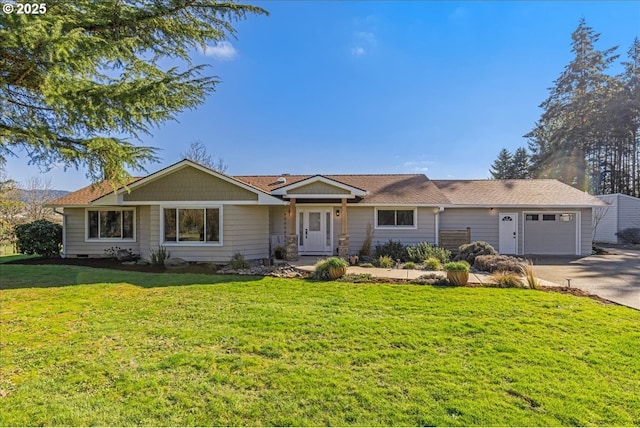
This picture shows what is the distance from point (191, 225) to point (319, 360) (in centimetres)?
1065

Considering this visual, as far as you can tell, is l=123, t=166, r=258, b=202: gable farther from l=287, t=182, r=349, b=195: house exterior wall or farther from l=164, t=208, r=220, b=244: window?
l=287, t=182, r=349, b=195: house exterior wall

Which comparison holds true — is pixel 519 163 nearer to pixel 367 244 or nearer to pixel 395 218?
pixel 395 218

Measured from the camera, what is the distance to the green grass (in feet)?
10.9

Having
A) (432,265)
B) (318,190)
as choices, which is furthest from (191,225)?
(432,265)

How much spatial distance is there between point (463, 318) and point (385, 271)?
A: 5.05 metres

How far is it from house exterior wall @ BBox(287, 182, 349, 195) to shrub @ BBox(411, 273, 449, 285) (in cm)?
519

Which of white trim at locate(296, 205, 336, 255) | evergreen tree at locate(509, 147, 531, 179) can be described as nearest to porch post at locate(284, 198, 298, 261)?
white trim at locate(296, 205, 336, 255)

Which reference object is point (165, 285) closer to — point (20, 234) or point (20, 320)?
point (20, 320)

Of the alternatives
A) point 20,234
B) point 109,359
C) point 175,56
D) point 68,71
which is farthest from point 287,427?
point 20,234

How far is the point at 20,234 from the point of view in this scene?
50.4 feet

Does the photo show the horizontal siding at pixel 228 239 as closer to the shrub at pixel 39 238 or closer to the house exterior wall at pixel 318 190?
the house exterior wall at pixel 318 190

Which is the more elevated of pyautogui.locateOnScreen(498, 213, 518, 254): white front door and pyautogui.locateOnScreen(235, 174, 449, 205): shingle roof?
pyautogui.locateOnScreen(235, 174, 449, 205): shingle roof

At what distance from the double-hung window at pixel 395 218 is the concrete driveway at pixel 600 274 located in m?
5.40

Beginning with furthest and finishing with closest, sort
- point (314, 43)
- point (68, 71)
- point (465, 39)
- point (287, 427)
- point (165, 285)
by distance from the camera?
point (314, 43), point (465, 39), point (165, 285), point (68, 71), point (287, 427)
